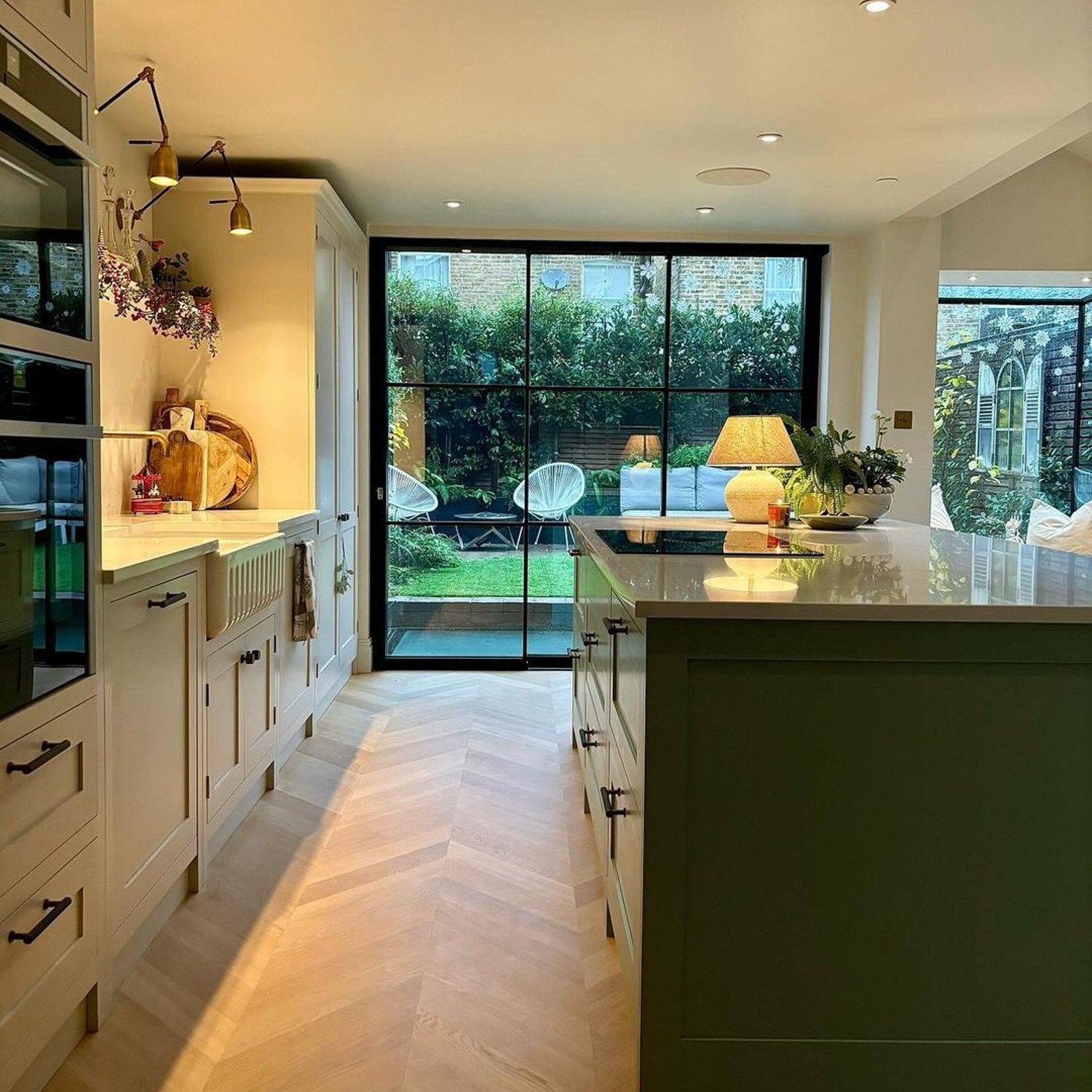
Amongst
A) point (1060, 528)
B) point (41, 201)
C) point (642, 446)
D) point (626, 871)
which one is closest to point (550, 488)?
point (642, 446)

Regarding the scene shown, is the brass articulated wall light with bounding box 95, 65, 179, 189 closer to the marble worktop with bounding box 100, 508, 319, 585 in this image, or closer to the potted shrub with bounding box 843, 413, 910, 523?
the marble worktop with bounding box 100, 508, 319, 585

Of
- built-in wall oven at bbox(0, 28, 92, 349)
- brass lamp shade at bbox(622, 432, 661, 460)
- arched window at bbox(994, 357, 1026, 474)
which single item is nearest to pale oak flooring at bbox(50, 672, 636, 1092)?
built-in wall oven at bbox(0, 28, 92, 349)

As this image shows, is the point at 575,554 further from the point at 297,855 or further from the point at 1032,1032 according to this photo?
the point at 1032,1032

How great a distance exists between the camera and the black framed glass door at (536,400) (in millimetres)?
5332

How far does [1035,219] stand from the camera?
5.24 metres

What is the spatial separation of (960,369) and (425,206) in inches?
146

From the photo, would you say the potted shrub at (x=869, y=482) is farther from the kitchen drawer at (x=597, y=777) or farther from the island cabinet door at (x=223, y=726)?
the island cabinet door at (x=223, y=726)

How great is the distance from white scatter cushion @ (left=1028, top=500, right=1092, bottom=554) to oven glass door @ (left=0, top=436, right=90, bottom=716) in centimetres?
470

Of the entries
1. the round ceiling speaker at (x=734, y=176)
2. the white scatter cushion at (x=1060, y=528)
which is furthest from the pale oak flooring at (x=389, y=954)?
the white scatter cushion at (x=1060, y=528)

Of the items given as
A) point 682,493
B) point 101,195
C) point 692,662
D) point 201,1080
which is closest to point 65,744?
point 201,1080

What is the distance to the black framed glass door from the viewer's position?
533 cm

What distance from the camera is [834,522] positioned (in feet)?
10.8

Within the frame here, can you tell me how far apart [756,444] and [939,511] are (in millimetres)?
3348

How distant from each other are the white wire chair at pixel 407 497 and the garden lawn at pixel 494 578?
32cm
